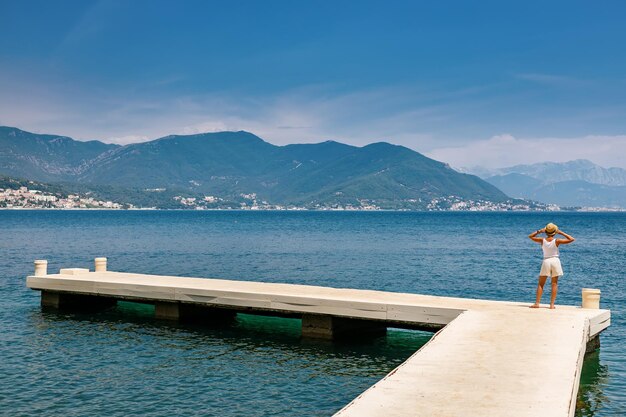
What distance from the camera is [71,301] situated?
25.5 metres

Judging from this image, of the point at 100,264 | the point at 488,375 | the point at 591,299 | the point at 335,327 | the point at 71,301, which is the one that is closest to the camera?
the point at 488,375

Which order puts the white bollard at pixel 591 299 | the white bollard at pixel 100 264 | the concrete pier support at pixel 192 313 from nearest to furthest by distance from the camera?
the white bollard at pixel 591 299, the concrete pier support at pixel 192 313, the white bollard at pixel 100 264

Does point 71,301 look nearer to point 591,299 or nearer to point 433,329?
point 433,329

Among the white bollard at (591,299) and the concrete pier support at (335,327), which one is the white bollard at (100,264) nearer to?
the concrete pier support at (335,327)

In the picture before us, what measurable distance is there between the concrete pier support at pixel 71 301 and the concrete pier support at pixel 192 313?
3.40 metres

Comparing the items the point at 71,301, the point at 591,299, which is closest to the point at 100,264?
the point at 71,301

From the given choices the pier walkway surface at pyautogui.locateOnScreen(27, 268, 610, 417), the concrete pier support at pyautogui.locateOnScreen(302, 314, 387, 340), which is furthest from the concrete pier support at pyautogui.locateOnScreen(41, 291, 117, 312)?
the concrete pier support at pyautogui.locateOnScreen(302, 314, 387, 340)

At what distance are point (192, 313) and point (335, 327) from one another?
19.7 feet

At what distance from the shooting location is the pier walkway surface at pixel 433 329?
9.54 m

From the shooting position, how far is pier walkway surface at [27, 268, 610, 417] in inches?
376

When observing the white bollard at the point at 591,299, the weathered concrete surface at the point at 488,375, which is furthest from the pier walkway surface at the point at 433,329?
the white bollard at the point at 591,299

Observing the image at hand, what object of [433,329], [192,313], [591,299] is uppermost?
[591,299]

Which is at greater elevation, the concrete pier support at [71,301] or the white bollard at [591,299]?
the white bollard at [591,299]

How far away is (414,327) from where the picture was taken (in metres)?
18.7
